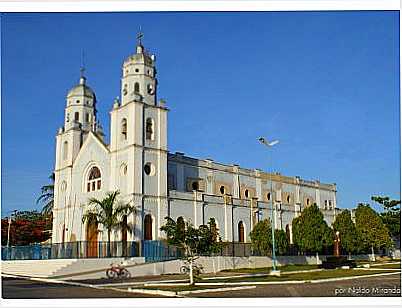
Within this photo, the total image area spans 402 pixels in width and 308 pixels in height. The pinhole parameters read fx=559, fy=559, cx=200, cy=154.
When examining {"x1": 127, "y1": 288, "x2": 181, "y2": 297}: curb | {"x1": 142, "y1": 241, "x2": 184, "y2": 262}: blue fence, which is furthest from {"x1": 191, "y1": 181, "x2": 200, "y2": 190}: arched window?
{"x1": 127, "y1": 288, "x2": 181, "y2": 297}: curb

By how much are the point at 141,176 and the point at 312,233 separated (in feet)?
36.3

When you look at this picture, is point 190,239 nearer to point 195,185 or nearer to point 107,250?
point 107,250

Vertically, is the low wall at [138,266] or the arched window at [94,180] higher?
the arched window at [94,180]

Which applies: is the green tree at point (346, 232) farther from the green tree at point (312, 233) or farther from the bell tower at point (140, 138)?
the bell tower at point (140, 138)

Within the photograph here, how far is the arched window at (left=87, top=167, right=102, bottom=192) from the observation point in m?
33.6

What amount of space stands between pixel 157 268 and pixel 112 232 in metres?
4.67

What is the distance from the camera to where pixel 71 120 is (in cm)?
3681

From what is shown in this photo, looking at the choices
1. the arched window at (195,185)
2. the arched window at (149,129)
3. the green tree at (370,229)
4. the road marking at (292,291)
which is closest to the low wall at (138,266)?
the arched window at (195,185)

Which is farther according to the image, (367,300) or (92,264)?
(92,264)

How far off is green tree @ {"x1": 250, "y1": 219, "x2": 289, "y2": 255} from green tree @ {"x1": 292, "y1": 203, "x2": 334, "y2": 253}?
153 centimetres

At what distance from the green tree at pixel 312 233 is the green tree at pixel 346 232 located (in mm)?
2473

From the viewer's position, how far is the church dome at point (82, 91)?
36750 mm

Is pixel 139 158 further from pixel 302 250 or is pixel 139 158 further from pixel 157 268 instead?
pixel 302 250

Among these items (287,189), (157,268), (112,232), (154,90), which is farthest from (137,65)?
(287,189)
